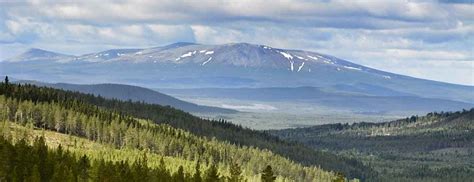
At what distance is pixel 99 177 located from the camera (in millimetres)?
111312

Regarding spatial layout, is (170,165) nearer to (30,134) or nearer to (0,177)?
(30,134)

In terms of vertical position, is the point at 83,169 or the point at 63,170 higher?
the point at 63,170

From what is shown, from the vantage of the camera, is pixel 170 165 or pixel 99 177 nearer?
pixel 99 177

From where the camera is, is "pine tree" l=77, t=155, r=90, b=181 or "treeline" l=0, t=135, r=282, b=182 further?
"pine tree" l=77, t=155, r=90, b=181

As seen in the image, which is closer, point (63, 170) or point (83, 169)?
point (63, 170)

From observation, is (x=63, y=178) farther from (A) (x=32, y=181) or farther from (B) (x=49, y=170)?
(B) (x=49, y=170)

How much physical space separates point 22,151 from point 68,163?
23.3 feet

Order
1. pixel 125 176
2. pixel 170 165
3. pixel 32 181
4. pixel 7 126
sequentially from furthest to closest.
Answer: pixel 7 126, pixel 170 165, pixel 125 176, pixel 32 181

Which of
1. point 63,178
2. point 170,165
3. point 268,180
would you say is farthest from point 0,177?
point 170,165

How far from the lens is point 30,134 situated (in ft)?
648

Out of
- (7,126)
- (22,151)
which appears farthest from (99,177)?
(7,126)

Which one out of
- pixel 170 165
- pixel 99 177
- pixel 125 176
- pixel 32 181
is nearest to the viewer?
pixel 32 181

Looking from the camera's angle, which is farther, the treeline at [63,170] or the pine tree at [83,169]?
the pine tree at [83,169]

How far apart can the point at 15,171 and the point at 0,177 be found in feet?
7.04
